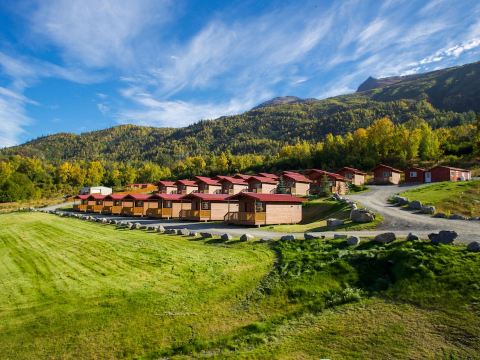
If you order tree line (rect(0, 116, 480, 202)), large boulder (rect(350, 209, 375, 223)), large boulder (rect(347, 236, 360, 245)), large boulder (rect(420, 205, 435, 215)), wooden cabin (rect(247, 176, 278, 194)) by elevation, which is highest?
tree line (rect(0, 116, 480, 202))

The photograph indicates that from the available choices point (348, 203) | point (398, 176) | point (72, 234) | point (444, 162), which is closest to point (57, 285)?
point (72, 234)

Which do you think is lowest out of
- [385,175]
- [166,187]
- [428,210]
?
[428,210]

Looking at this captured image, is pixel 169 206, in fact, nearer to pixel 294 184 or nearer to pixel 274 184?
pixel 274 184

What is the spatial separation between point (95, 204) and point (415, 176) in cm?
6139

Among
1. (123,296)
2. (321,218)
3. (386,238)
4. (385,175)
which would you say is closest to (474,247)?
(386,238)

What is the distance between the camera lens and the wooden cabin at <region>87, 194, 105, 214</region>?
214 ft

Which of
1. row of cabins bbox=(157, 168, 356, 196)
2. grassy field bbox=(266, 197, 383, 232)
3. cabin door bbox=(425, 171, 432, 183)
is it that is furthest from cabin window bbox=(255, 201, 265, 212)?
cabin door bbox=(425, 171, 432, 183)

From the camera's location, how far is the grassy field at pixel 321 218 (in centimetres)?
2667

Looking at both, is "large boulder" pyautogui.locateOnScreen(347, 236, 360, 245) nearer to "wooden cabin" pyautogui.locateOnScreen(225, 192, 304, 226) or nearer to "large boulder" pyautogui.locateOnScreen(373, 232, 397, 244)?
"large boulder" pyautogui.locateOnScreen(373, 232, 397, 244)

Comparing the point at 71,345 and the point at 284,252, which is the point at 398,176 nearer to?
the point at 284,252

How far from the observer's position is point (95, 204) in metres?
66.8

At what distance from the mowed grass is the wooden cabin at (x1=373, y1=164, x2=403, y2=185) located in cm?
5535

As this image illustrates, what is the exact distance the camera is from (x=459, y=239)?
1658cm

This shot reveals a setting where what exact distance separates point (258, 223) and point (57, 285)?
19825 mm
